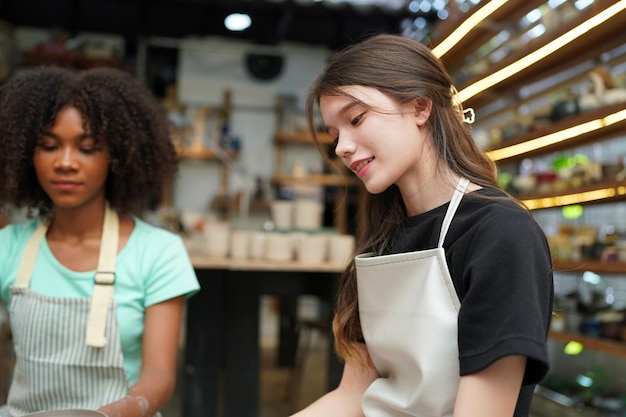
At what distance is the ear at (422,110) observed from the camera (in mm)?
1150

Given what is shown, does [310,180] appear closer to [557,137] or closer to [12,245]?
[557,137]

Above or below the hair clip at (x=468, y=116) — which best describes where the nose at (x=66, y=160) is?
below

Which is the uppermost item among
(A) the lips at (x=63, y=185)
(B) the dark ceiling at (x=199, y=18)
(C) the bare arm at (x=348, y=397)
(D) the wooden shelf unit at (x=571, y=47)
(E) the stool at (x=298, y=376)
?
(B) the dark ceiling at (x=199, y=18)

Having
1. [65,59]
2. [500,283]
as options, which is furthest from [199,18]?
[500,283]

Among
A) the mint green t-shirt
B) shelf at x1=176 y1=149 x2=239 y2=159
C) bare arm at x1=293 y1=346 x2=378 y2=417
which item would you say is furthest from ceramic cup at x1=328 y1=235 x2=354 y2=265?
shelf at x1=176 y1=149 x2=239 y2=159

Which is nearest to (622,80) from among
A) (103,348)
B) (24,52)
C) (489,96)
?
(489,96)

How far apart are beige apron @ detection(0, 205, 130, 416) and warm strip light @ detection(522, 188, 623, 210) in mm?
1855

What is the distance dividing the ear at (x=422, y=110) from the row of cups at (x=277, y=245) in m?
2.05

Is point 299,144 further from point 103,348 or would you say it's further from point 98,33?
point 103,348

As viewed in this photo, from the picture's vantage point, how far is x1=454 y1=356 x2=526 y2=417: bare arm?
0.96m

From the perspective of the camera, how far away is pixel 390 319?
115 cm

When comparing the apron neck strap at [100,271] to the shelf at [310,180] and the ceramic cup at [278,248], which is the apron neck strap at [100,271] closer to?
the ceramic cup at [278,248]

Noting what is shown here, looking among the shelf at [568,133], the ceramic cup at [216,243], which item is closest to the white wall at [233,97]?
the ceramic cup at [216,243]

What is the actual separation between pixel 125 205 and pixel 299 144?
573 cm
